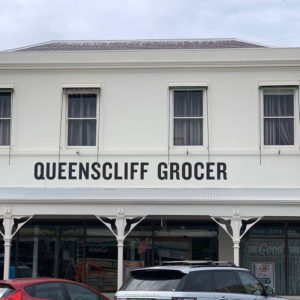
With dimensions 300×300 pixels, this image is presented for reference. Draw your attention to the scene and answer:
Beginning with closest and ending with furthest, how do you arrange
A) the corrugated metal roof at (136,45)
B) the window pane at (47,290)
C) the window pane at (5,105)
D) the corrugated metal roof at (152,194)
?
the window pane at (47,290) < the corrugated metal roof at (152,194) < the window pane at (5,105) < the corrugated metal roof at (136,45)

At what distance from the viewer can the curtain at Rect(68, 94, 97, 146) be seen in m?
19.9

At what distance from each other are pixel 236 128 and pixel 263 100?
1205 millimetres

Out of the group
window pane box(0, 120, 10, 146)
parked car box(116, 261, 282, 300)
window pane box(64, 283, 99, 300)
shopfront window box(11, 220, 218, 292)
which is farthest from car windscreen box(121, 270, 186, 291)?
window pane box(0, 120, 10, 146)

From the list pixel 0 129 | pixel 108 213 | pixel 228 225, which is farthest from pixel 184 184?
pixel 0 129

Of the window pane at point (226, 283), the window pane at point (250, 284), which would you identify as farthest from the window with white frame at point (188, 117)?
the window pane at point (226, 283)

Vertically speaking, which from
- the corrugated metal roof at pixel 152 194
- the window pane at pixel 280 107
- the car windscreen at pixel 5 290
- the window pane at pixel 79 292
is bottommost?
the window pane at pixel 79 292

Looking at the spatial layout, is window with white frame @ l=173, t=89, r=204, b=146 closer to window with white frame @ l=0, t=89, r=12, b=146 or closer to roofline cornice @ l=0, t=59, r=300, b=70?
roofline cornice @ l=0, t=59, r=300, b=70

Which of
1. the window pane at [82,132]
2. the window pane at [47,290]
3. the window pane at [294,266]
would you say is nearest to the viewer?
the window pane at [47,290]

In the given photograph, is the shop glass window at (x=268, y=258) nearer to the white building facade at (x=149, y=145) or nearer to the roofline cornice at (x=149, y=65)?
the white building facade at (x=149, y=145)

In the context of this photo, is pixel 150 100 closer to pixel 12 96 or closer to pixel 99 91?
pixel 99 91

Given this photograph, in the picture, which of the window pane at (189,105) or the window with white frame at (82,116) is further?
the window with white frame at (82,116)

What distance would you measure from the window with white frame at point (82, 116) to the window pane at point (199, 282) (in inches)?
360

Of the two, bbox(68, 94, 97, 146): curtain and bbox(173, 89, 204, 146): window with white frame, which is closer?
bbox(173, 89, 204, 146): window with white frame

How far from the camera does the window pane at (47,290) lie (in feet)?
37.4
